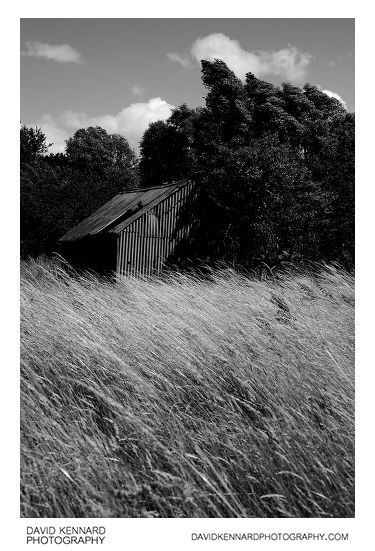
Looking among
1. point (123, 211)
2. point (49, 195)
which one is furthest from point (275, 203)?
point (49, 195)

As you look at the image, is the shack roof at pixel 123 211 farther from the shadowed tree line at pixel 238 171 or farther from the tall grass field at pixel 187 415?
the tall grass field at pixel 187 415

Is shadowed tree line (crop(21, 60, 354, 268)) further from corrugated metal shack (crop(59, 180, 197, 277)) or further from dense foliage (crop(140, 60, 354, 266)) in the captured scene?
corrugated metal shack (crop(59, 180, 197, 277))

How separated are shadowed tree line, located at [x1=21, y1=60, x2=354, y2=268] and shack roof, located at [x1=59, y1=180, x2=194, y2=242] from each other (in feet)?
5.38

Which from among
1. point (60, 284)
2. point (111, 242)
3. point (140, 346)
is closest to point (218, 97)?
point (111, 242)

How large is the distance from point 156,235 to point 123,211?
204 centimetres

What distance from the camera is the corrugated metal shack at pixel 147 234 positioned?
715 inches

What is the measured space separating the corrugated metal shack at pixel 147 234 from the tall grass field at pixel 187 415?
42.6ft

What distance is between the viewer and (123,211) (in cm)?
1972

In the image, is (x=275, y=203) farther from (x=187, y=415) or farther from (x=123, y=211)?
(x=187, y=415)

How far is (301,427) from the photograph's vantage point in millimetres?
2965

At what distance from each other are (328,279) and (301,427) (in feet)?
18.1
